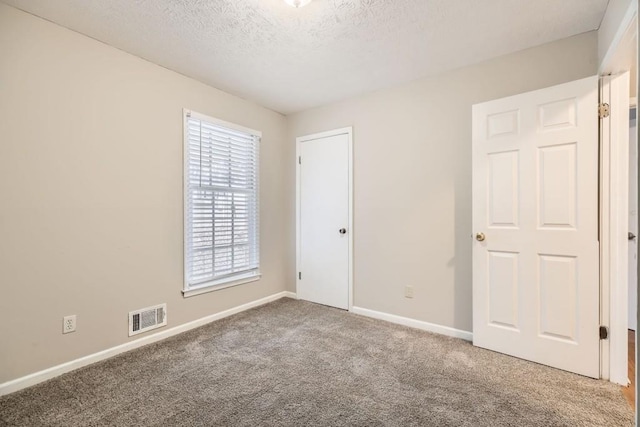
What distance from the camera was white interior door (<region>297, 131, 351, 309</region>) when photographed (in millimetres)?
3438

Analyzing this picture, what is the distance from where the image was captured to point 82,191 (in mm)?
2189

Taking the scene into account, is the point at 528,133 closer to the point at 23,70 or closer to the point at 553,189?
the point at 553,189

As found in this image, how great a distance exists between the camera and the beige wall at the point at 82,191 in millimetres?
1901

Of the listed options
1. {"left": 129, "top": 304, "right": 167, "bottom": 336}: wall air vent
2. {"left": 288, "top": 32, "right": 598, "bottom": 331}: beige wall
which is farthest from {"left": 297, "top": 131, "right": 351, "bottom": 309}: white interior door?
{"left": 129, "top": 304, "right": 167, "bottom": 336}: wall air vent

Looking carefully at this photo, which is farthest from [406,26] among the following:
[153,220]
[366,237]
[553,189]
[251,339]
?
[251,339]

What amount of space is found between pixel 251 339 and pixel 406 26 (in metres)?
2.80

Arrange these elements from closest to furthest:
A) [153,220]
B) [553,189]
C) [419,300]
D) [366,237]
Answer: [553,189], [153,220], [419,300], [366,237]

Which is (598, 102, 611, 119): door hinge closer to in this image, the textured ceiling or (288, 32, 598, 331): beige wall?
(288, 32, 598, 331): beige wall

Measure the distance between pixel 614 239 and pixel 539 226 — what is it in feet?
1.34

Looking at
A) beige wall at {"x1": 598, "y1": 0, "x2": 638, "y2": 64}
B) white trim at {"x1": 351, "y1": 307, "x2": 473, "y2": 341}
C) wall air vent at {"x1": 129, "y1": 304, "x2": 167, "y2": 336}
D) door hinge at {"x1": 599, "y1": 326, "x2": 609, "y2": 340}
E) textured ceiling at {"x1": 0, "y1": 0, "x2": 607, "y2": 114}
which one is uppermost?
textured ceiling at {"x1": 0, "y1": 0, "x2": 607, "y2": 114}

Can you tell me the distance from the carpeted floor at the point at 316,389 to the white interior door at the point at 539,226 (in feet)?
0.74

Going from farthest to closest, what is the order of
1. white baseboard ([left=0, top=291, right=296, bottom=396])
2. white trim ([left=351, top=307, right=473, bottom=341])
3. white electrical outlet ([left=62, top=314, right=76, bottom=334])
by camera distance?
white trim ([left=351, top=307, right=473, bottom=341]) → white electrical outlet ([left=62, top=314, right=76, bottom=334]) → white baseboard ([left=0, top=291, right=296, bottom=396])

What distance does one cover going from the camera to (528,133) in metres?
2.23

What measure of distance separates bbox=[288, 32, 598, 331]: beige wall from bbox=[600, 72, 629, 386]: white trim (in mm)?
370
